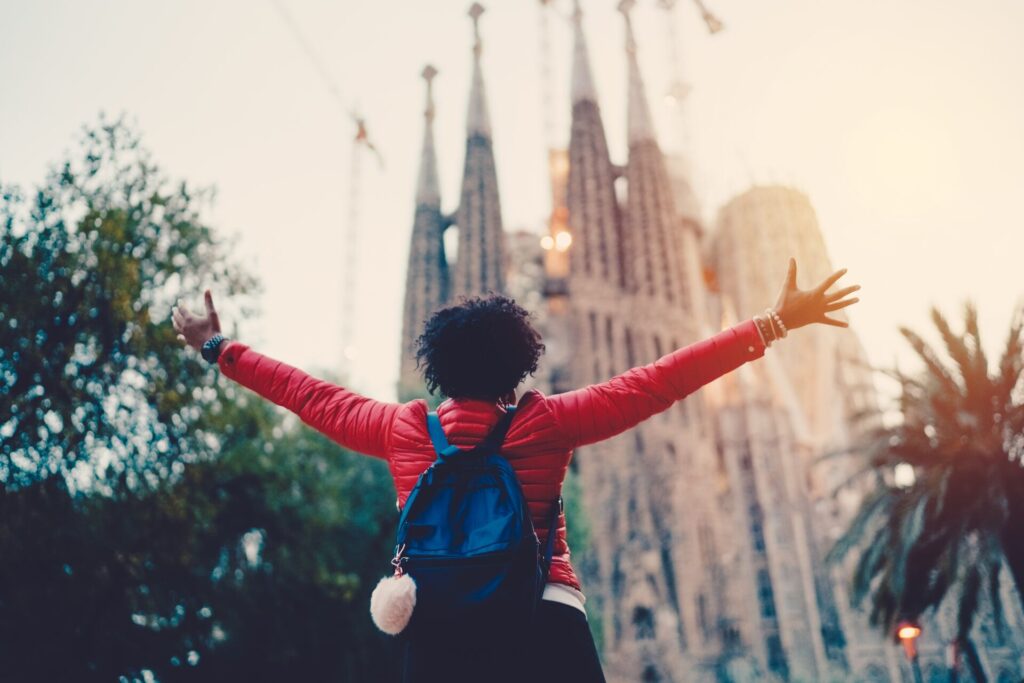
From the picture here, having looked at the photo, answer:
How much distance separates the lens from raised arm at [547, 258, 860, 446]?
248 centimetres

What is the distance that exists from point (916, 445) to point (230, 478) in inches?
407

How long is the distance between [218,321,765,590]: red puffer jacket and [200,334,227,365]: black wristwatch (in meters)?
0.34

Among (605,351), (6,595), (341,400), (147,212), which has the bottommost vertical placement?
(341,400)

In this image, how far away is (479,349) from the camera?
2.59 m

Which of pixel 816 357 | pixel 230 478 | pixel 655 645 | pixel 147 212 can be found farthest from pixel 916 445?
pixel 816 357

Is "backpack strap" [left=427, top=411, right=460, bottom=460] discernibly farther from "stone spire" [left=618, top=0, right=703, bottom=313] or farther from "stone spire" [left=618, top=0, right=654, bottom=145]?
"stone spire" [left=618, top=0, right=654, bottom=145]

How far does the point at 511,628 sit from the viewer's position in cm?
215

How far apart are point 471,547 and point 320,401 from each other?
0.80m

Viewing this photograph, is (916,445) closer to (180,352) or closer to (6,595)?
(180,352)

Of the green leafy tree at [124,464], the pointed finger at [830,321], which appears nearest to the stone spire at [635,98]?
the green leafy tree at [124,464]

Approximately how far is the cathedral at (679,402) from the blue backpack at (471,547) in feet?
69.0

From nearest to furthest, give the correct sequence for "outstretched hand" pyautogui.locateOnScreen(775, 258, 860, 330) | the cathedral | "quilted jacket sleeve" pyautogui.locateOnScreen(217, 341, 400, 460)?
"quilted jacket sleeve" pyautogui.locateOnScreen(217, 341, 400, 460) < "outstretched hand" pyautogui.locateOnScreen(775, 258, 860, 330) < the cathedral

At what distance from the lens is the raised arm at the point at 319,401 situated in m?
2.61

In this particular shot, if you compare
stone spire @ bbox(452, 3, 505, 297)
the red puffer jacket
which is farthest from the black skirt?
stone spire @ bbox(452, 3, 505, 297)
